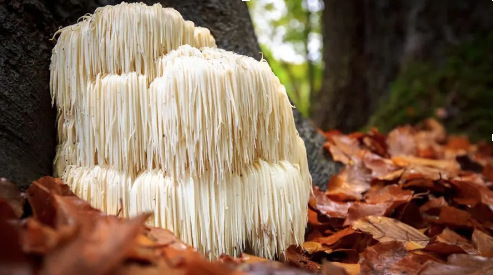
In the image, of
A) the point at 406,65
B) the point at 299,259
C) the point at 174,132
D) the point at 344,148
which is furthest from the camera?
the point at 406,65

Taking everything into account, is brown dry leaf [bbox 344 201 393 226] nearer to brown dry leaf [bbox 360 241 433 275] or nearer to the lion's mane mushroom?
brown dry leaf [bbox 360 241 433 275]

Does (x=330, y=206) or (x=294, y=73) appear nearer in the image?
(x=330, y=206)

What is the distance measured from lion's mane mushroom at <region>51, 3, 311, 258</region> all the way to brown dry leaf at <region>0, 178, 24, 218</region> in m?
0.33

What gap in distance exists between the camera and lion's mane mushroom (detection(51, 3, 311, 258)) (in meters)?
1.58

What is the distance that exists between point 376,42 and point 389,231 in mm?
5142

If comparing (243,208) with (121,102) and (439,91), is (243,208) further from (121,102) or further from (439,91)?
(439,91)

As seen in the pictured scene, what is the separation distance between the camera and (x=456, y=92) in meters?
5.58

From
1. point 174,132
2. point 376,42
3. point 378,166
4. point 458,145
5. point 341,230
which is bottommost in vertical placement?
point 458,145

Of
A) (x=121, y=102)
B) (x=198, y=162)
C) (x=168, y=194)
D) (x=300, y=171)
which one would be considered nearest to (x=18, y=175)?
(x=121, y=102)

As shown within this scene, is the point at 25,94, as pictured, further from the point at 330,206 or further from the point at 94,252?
the point at 330,206

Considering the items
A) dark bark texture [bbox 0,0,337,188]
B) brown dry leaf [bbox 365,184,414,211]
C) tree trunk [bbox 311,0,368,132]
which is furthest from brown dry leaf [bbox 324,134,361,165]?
tree trunk [bbox 311,0,368,132]

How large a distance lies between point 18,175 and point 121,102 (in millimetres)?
542

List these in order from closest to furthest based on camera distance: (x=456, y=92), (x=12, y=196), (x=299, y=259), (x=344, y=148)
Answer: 1. (x=12, y=196)
2. (x=299, y=259)
3. (x=344, y=148)
4. (x=456, y=92)

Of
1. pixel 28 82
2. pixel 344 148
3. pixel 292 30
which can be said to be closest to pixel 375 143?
pixel 344 148
